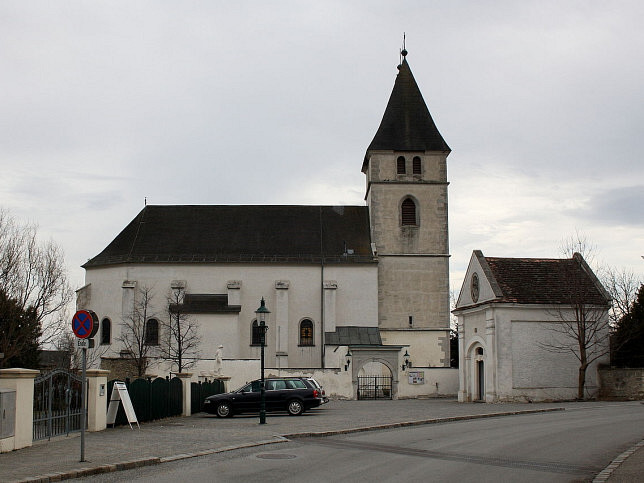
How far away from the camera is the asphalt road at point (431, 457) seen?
12.6 m

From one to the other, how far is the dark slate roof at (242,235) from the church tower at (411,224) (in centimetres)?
211

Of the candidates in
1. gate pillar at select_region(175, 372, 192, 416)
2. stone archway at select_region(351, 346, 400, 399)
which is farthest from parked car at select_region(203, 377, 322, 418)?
stone archway at select_region(351, 346, 400, 399)

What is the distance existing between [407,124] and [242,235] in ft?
46.2

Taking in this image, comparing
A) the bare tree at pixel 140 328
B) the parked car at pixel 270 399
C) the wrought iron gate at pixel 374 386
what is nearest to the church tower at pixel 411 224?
the wrought iron gate at pixel 374 386

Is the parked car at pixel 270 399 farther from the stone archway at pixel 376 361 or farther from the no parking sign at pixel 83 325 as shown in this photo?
the stone archway at pixel 376 361

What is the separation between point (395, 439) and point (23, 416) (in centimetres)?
862

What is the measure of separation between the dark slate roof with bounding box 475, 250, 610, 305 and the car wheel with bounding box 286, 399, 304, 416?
1241 centimetres

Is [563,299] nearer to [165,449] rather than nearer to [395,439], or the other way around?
[395,439]

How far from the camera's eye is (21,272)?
37438 mm

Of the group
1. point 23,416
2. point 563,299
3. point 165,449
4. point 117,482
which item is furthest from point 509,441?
point 563,299

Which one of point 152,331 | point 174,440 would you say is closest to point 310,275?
point 152,331

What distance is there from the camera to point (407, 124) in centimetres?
5447

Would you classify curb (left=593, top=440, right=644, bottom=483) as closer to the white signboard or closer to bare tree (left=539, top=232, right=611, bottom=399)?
bare tree (left=539, top=232, right=611, bottom=399)

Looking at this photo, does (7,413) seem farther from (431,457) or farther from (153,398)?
(153,398)
